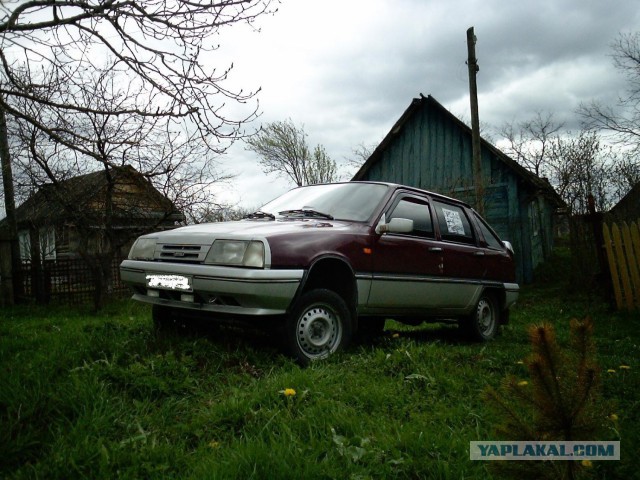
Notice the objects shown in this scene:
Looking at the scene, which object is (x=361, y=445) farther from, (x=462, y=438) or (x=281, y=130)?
(x=281, y=130)

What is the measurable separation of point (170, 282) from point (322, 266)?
1.29 metres

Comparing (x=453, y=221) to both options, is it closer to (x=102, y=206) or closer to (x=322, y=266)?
(x=322, y=266)

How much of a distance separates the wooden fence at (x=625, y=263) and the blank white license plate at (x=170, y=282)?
24.0ft

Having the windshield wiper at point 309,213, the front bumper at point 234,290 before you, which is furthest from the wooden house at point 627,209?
the front bumper at point 234,290

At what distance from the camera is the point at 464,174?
16172 mm

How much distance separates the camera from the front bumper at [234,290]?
143 inches

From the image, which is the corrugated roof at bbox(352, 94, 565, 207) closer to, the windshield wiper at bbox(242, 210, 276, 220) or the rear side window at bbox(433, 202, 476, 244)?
the rear side window at bbox(433, 202, 476, 244)

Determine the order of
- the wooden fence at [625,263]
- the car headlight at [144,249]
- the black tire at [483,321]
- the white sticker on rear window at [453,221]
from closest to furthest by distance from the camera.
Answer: the car headlight at [144,249] < the white sticker on rear window at [453,221] < the black tire at [483,321] < the wooden fence at [625,263]

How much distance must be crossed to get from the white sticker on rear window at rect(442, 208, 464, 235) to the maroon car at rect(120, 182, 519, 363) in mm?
15

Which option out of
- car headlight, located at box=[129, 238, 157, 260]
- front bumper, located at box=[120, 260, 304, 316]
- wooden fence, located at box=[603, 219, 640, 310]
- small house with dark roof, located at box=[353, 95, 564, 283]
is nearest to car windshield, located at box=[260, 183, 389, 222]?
front bumper, located at box=[120, 260, 304, 316]

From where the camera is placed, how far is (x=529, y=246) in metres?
14.9

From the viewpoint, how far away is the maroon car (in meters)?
3.75

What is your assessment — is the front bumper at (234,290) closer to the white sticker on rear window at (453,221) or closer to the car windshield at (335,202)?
the car windshield at (335,202)

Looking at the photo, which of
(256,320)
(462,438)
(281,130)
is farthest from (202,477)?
(281,130)
